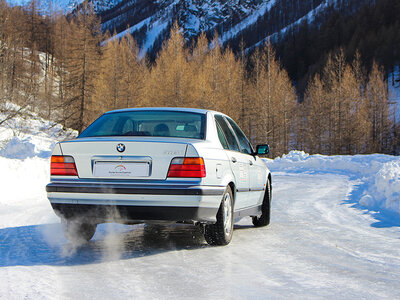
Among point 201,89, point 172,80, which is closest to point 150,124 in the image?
point 201,89

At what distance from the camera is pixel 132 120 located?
5.41m

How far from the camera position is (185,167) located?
14.3 ft

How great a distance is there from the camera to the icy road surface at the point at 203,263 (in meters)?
3.27

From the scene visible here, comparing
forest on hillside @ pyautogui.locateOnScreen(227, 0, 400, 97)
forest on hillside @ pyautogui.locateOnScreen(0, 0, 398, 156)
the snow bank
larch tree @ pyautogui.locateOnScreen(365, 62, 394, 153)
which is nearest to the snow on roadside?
the snow bank

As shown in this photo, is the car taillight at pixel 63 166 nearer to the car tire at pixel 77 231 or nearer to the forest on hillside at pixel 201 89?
the car tire at pixel 77 231

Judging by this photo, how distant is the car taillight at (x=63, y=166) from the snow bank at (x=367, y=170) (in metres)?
5.81

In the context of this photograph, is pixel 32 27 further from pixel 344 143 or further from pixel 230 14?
pixel 230 14

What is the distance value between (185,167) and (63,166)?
1280 millimetres

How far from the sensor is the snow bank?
8.68 meters

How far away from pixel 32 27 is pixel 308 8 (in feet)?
362

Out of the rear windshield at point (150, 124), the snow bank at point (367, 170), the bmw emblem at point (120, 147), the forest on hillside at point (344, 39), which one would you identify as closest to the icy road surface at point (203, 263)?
the bmw emblem at point (120, 147)

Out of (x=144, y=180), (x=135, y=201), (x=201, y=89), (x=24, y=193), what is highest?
(x=201, y=89)

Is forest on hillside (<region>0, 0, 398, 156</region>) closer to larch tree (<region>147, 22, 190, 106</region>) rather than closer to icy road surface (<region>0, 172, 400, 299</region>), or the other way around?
larch tree (<region>147, 22, 190, 106</region>)

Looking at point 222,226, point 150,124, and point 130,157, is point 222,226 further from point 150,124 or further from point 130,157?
point 150,124
